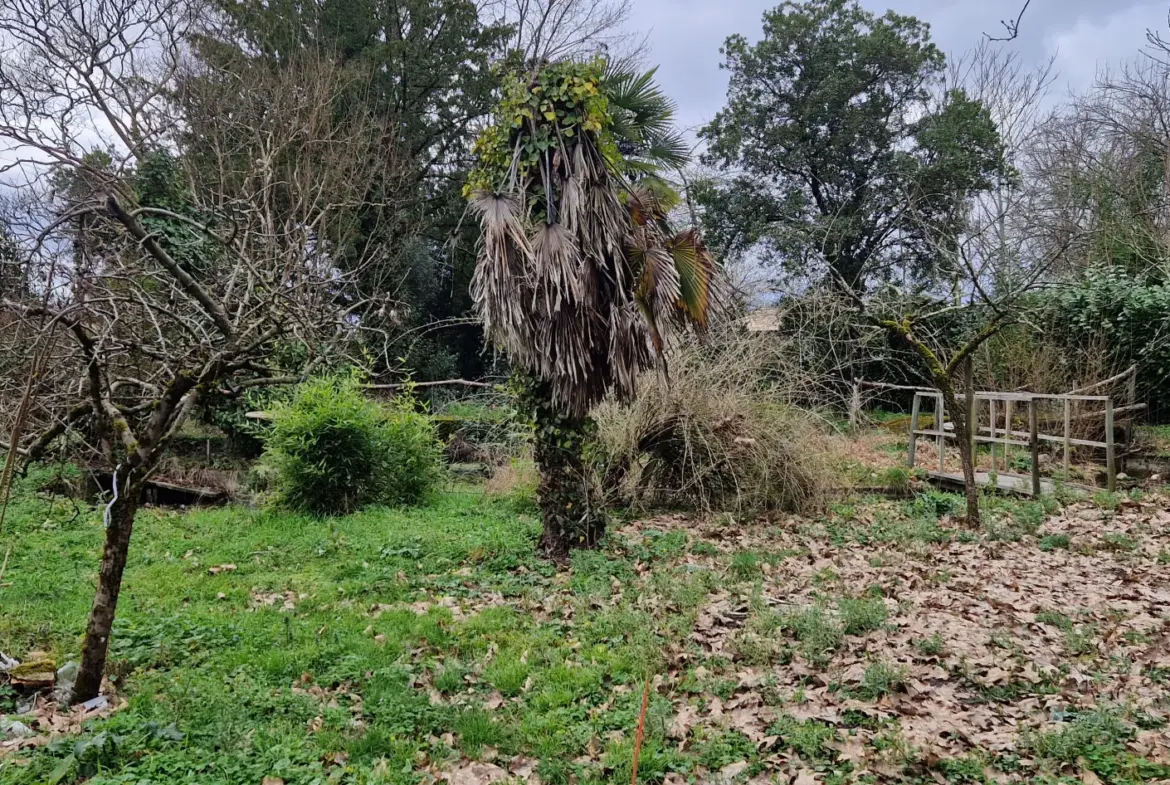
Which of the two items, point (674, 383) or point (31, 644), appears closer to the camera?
point (31, 644)

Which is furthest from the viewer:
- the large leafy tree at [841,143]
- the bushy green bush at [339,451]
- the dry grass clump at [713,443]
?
the large leafy tree at [841,143]

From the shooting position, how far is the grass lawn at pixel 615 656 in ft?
11.0

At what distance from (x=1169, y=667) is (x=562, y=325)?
15.6ft

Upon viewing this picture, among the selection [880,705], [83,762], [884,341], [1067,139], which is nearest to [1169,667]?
[880,705]

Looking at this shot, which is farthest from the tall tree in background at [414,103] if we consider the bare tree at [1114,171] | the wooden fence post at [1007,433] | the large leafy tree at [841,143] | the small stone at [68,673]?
the bare tree at [1114,171]

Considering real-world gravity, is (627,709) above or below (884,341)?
below

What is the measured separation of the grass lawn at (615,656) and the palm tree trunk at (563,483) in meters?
0.39

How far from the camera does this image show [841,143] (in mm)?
19844

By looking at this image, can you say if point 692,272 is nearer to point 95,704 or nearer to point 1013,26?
point 1013,26

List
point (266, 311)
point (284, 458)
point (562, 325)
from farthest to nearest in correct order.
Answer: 1. point (284, 458)
2. point (562, 325)
3. point (266, 311)

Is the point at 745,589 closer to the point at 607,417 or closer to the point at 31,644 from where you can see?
the point at 607,417

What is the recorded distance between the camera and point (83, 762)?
10.4 feet

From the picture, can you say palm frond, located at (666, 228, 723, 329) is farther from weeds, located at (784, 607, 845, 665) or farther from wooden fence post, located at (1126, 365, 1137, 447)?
wooden fence post, located at (1126, 365, 1137, 447)

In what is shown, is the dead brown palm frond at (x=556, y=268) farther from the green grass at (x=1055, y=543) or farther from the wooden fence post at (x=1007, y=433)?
the wooden fence post at (x=1007, y=433)
